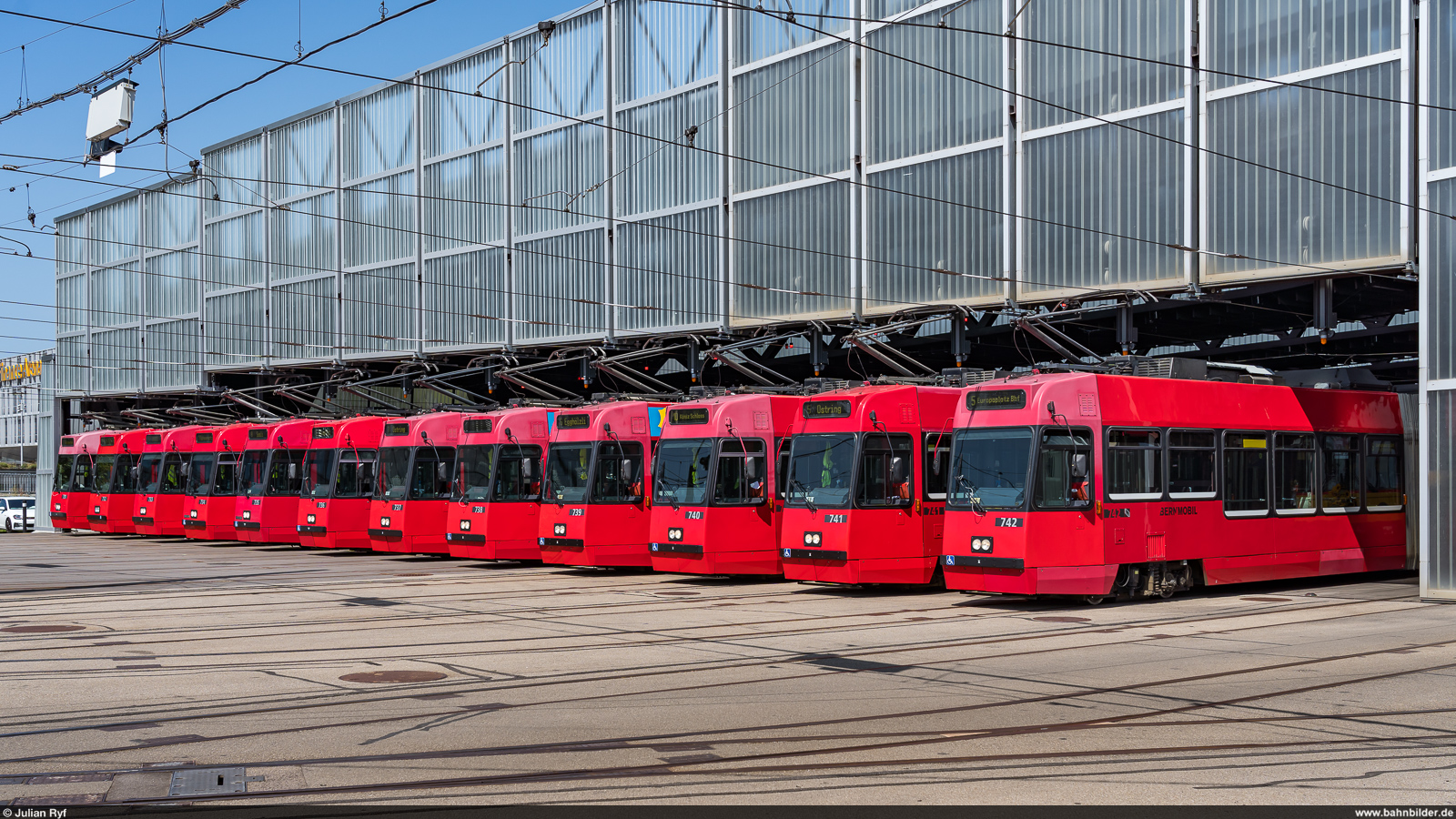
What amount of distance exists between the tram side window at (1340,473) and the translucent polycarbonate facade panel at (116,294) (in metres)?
52.7

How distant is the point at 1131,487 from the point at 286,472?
2416cm

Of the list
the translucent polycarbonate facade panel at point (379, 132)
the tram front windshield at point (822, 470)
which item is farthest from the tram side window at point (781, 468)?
the translucent polycarbonate facade panel at point (379, 132)

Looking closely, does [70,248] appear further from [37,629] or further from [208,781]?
[208,781]

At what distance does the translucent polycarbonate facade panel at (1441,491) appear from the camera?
1933cm

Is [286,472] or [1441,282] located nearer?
[1441,282]

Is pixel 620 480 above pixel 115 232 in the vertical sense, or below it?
below

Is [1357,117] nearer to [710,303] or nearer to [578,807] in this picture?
[710,303]

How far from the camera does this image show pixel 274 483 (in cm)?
3562

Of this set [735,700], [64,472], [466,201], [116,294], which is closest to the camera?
[735,700]

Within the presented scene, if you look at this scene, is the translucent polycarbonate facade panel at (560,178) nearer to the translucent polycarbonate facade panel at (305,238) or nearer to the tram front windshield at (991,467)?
the translucent polycarbonate facade panel at (305,238)

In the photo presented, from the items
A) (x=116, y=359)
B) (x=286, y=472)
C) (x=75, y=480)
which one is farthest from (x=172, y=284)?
(x=286, y=472)

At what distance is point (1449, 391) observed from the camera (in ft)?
63.1

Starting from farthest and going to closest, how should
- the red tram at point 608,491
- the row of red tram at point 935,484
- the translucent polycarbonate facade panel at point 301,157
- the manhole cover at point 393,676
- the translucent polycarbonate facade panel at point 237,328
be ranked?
the translucent polycarbonate facade panel at point 237,328, the translucent polycarbonate facade panel at point 301,157, the red tram at point 608,491, the row of red tram at point 935,484, the manhole cover at point 393,676

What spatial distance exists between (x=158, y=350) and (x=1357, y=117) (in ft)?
166
